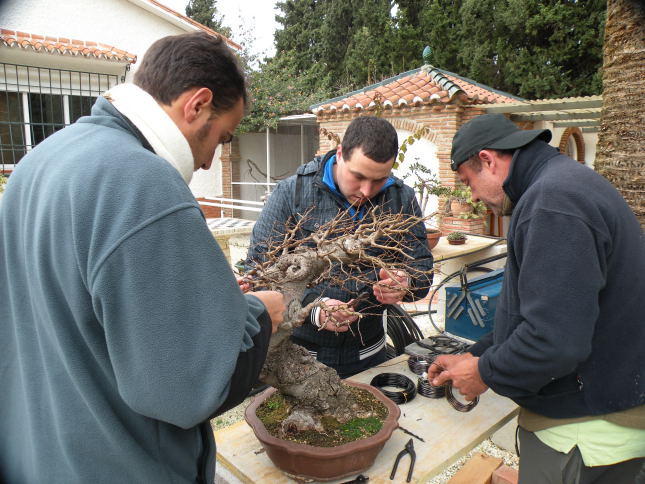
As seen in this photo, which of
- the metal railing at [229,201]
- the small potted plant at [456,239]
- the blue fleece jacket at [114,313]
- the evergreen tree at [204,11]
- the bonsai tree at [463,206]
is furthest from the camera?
the evergreen tree at [204,11]

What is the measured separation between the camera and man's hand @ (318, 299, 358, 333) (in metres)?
1.56

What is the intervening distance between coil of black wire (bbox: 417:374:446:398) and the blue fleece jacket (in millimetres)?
1223

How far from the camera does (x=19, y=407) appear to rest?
1044 mm

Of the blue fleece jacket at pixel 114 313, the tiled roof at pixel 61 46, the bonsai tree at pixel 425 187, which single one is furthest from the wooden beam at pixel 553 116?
the blue fleece jacket at pixel 114 313

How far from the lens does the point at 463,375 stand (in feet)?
5.54

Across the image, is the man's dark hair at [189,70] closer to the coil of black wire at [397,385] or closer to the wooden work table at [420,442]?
the wooden work table at [420,442]

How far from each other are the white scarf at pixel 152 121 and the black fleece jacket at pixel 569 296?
103cm

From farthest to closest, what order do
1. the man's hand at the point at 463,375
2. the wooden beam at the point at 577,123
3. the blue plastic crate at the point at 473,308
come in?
the wooden beam at the point at 577,123 → the blue plastic crate at the point at 473,308 → the man's hand at the point at 463,375

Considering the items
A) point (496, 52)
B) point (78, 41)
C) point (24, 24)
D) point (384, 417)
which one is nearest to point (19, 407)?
point (384, 417)

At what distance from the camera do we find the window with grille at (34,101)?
847cm

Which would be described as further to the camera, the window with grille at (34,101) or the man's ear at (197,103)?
the window with grille at (34,101)

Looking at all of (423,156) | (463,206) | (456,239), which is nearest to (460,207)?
(463,206)

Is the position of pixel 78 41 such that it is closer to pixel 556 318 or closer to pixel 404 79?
pixel 404 79

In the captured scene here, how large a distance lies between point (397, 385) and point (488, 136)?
45.1 inches
